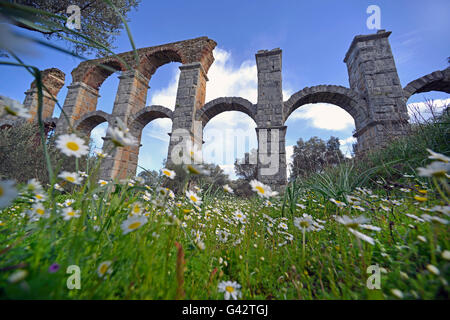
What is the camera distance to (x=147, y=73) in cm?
1057

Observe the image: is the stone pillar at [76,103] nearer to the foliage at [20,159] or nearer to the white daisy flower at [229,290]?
the foliage at [20,159]

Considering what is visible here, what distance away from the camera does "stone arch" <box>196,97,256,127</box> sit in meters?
8.17

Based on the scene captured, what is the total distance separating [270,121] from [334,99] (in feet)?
10.3

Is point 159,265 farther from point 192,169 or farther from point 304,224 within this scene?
point 304,224

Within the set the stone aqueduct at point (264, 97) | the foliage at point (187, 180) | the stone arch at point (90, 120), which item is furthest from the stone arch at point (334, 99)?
the stone arch at point (90, 120)

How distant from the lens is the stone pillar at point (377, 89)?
6.69 m

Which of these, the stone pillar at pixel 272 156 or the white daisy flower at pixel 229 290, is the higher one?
the stone pillar at pixel 272 156

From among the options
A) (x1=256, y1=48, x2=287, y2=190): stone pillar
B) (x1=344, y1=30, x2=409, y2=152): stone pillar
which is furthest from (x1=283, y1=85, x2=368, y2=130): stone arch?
(x1=256, y1=48, x2=287, y2=190): stone pillar

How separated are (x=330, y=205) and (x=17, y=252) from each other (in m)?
2.84

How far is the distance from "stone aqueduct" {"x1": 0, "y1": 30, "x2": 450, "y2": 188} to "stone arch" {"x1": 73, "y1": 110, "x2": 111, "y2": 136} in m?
0.05

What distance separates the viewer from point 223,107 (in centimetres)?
867

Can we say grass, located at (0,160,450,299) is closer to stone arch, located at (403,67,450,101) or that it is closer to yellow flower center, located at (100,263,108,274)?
yellow flower center, located at (100,263,108,274)

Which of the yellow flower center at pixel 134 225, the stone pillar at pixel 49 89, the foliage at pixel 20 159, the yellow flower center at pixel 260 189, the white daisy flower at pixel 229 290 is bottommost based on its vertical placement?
the white daisy flower at pixel 229 290

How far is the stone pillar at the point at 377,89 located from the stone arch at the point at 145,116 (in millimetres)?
8347
